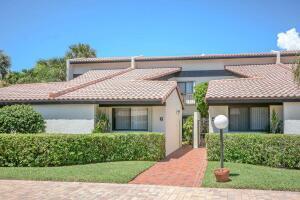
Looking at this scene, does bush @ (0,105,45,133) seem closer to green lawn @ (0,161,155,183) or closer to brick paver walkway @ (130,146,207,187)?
green lawn @ (0,161,155,183)

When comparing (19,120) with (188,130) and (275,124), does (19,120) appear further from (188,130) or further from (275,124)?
(188,130)

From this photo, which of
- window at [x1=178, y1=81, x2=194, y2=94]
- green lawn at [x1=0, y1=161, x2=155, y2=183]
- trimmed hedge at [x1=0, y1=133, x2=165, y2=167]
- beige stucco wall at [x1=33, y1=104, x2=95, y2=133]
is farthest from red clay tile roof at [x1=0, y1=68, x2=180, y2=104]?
window at [x1=178, y1=81, x2=194, y2=94]

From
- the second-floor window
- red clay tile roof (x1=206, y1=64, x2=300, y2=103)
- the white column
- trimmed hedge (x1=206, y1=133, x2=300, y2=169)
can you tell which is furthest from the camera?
the second-floor window

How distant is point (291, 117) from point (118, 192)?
433 inches

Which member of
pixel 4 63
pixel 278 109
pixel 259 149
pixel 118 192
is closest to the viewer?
pixel 118 192

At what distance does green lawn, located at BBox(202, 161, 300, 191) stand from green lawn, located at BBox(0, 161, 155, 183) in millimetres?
2992

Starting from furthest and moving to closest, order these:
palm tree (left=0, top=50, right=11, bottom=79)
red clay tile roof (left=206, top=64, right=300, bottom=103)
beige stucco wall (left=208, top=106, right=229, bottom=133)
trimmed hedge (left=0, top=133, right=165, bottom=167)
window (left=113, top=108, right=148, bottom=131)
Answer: palm tree (left=0, top=50, right=11, bottom=79) < window (left=113, top=108, right=148, bottom=131) < beige stucco wall (left=208, top=106, right=229, bottom=133) < red clay tile roof (left=206, top=64, right=300, bottom=103) < trimmed hedge (left=0, top=133, right=165, bottom=167)

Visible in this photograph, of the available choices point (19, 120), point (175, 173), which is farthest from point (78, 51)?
point (175, 173)

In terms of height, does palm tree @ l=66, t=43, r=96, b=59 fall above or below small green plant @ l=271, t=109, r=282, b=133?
above

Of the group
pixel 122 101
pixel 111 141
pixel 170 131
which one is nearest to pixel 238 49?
pixel 170 131

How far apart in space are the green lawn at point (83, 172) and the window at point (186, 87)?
17217 mm

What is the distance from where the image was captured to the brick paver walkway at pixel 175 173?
41.2 ft

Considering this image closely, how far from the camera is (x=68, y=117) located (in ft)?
65.4

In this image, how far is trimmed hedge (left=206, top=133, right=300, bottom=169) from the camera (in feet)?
49.1
